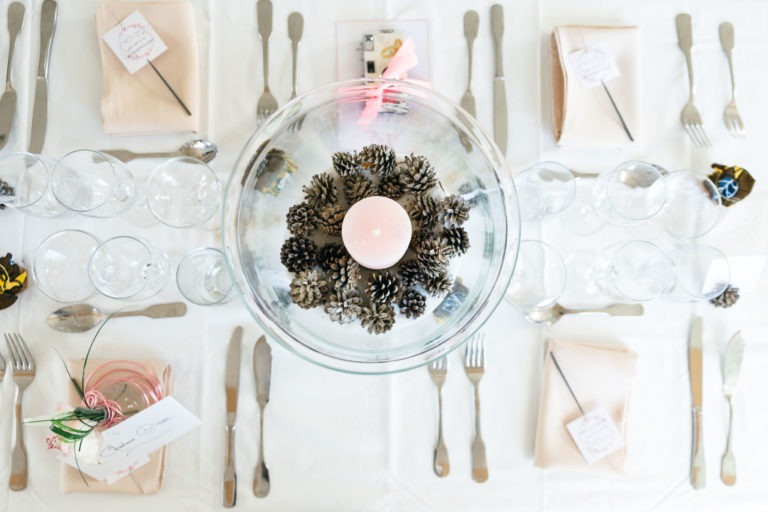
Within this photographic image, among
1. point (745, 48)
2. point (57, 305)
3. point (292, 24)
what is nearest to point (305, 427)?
point (57, 305)

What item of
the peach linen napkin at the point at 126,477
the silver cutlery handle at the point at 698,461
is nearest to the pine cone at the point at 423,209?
the peach linen napkin at the point at 126,477

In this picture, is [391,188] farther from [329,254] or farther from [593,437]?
[593,437]

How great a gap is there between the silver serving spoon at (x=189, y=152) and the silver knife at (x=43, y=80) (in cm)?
10

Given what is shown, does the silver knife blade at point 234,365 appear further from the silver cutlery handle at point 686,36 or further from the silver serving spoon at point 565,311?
the silver cutlery handle at point 686,36

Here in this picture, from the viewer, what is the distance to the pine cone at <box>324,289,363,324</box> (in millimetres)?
547

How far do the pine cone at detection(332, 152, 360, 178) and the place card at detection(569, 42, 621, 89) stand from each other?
45cm

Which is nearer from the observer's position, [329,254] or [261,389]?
[329,254]

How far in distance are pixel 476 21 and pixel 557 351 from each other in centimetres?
53

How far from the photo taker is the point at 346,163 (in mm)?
562

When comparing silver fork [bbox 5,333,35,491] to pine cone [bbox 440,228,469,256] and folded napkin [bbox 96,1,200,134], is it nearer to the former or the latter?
folded napkin [bbox 96,1,200,134]

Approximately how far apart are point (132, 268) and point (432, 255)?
479 mm

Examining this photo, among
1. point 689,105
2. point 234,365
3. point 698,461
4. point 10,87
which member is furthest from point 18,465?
point 689,105

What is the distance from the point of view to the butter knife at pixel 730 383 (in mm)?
790

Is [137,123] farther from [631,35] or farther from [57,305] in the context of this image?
[631,35]
